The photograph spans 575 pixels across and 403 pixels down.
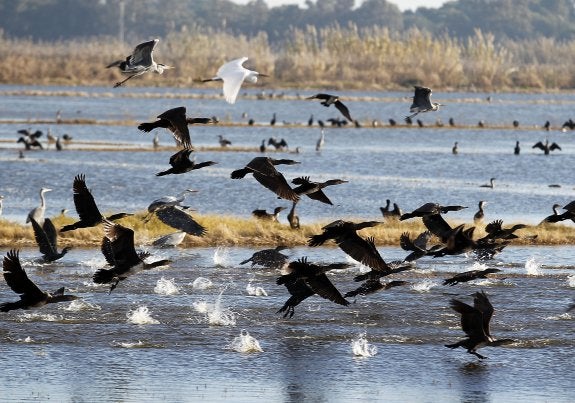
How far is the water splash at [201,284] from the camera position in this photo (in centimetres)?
1998

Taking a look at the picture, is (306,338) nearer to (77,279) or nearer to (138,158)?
(77,279)

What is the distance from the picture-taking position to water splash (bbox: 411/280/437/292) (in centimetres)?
2009

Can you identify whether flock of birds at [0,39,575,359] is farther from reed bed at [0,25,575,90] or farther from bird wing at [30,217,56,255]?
reed bed at [0,25,575,90]

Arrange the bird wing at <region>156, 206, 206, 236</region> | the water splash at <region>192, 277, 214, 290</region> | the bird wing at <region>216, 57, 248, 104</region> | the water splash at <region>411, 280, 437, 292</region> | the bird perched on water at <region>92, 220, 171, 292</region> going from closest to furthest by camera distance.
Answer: the bird perched on water at <region>92, 220, 171, 292</region>
the bird wing at <region>216, 57, 248, 104</region>
the bird wing at <region>156, 206, 206, 236</region>
the water splash at <region>192, 277, 214, 290</region>
the water splash at <region>411, 280, 437, 292</region>

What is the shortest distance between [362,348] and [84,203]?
4.14 metres

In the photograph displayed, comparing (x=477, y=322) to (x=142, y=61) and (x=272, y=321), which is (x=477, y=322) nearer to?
(x=272, y=321)

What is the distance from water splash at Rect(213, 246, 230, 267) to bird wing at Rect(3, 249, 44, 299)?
8.34m

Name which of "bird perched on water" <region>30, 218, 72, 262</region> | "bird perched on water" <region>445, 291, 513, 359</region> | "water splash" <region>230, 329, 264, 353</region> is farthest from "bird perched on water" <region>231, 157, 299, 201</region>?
"bird perched on water" <region>30, 218, 72, 262</region>

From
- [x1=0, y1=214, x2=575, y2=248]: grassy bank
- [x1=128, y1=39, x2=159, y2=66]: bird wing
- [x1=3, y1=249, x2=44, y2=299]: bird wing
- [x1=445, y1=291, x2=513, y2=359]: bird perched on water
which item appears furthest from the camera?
[x1=0, y1=214, x2=575, y2=248]: grassy bank

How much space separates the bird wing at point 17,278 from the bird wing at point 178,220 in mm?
2683

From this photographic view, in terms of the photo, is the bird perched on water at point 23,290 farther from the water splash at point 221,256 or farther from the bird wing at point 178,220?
the water splash at point 221,256

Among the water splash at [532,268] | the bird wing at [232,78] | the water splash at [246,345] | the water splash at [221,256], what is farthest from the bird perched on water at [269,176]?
the water splash at [532,268]

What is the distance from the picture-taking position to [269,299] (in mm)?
19031

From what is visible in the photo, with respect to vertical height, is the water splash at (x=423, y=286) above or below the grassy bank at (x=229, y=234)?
above
